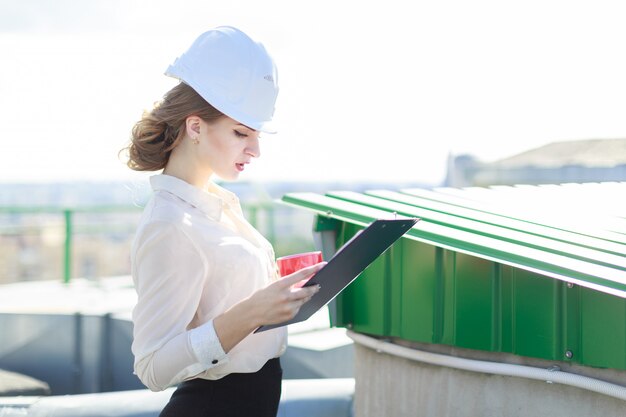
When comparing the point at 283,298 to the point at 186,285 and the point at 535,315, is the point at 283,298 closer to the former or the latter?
the point at 186,285

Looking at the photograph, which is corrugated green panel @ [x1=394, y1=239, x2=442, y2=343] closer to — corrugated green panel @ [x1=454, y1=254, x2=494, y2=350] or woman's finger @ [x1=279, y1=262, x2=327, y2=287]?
corrugated green panel @ [x1=454, y1=254, x2=494, y2=350]

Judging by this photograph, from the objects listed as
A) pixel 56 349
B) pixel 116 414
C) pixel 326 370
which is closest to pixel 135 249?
pixel 116 414

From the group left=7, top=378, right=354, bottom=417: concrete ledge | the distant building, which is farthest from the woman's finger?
the distant building

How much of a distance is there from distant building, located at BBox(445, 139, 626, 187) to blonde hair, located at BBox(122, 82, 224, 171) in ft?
52.9

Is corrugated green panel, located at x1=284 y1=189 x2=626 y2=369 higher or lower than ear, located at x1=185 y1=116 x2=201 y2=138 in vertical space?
lower

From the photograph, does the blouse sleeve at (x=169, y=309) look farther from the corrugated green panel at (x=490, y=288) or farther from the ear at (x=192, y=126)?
the corrugated green panel at (x=490, y=288)

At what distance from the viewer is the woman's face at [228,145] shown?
6.06 ft

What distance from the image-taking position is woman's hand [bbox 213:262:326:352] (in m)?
1.62

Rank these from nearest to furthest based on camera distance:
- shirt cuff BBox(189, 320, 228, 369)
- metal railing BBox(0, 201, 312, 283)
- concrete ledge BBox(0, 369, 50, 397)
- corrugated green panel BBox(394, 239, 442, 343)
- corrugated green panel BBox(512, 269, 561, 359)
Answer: shirt cuff BBox(189, 320, 228, 369) < corrugated green panel BBox(512, 269, 561, 359) < corrugated green panel BBox(394, 239, 442, 343) < concrete ledge BBox(0, 369, 50, 397) < metal railing BBox(0, 201, 312, 283)

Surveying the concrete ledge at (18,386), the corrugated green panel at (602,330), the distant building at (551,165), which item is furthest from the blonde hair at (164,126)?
the distant building at (551,165)

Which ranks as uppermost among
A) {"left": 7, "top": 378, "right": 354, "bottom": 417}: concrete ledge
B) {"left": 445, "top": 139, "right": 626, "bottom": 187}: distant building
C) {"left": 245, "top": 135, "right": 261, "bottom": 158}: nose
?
{"left": 445, "top": 139, "right": 626, "bottom": 187}: distant building

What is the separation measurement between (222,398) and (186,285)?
1.01ft

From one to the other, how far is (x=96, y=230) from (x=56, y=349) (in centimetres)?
210

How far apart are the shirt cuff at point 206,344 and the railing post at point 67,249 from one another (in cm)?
554
